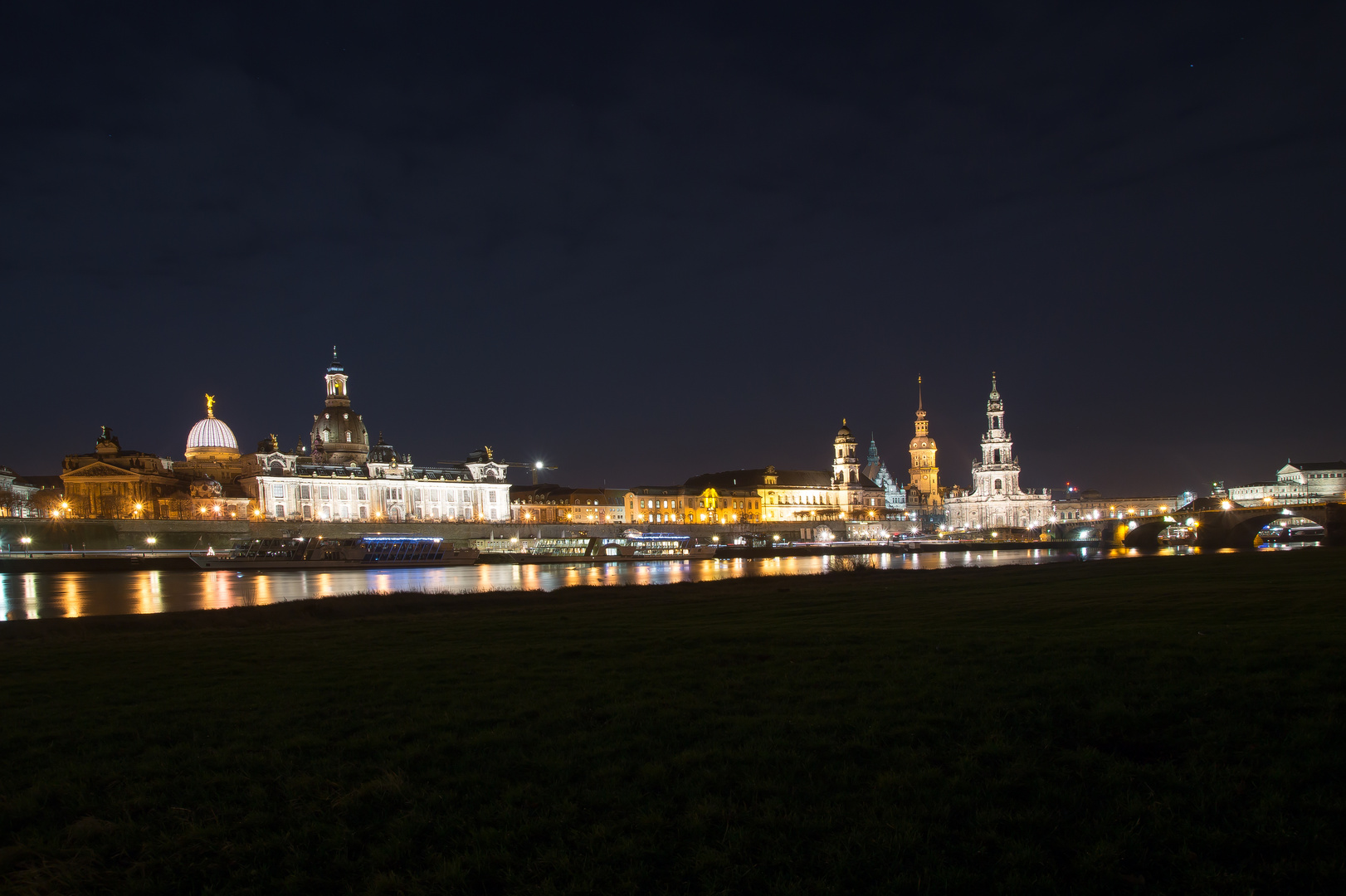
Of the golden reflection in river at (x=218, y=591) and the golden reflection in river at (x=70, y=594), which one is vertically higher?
the golden reflection in river at (x=70, y=594)

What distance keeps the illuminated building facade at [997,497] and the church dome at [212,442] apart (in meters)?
155

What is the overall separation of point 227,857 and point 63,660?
1188 centimetres

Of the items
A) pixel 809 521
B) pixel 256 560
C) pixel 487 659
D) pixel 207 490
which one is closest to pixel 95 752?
pixel 487 659

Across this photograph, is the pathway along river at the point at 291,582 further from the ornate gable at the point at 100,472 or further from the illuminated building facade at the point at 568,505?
the illuminated building facade at the point at 568,505

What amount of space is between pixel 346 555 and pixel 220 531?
42861 mm

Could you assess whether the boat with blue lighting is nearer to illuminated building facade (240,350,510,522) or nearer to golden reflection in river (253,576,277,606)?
golden reflection in river (253,576,277,606)

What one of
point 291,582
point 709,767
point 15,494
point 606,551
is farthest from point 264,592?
point 15,494

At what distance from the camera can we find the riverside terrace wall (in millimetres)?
95938

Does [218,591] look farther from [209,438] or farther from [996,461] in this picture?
[996,461]

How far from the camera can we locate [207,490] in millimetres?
134875

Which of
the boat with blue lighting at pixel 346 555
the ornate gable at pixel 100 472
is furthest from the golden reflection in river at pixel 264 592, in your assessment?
the ornate gable at pixel 100 472

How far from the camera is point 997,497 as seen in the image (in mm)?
181250

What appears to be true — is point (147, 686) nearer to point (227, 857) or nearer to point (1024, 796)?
point (227, 857)

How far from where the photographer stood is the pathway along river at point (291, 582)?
1539 inches
